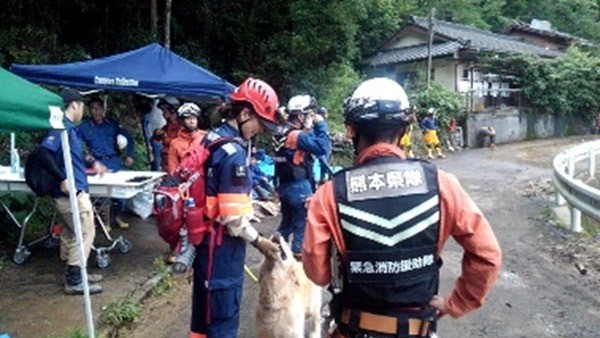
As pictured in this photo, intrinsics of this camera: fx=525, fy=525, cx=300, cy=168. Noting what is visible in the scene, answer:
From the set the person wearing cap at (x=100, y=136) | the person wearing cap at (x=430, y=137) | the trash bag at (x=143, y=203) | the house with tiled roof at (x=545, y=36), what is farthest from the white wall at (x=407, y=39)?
the trash bag at (x=143, y=203)

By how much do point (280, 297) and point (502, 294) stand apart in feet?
10.3

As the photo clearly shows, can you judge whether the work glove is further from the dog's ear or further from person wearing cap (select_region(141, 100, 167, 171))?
person wearing cap (select_region(141, 100, 167, 171))

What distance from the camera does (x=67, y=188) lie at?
193 inches

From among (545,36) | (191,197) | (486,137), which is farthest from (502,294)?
(545,36)

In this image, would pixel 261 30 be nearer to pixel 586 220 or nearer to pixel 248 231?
pixel 586 220

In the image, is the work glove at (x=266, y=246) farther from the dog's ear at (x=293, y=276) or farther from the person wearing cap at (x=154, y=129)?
the person wearing cap at (x=154, y=129)

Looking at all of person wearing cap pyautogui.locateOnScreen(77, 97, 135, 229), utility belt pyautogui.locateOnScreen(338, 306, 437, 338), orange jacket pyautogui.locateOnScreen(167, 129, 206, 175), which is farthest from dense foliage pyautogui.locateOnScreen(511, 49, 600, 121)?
utility belt pyautogui.locateOnScreen(338, 306, 437, 338)

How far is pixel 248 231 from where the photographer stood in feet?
10.7

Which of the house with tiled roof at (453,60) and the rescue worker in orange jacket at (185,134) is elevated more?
the house with tiled roof at (453,60)

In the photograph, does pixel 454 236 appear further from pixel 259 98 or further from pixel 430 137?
pixel 430 137

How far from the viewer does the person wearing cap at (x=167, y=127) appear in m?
8.28

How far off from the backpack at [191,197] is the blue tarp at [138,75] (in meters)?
4.40

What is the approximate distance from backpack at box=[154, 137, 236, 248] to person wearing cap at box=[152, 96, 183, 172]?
467 centimetres

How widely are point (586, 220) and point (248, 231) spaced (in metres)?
7.88
